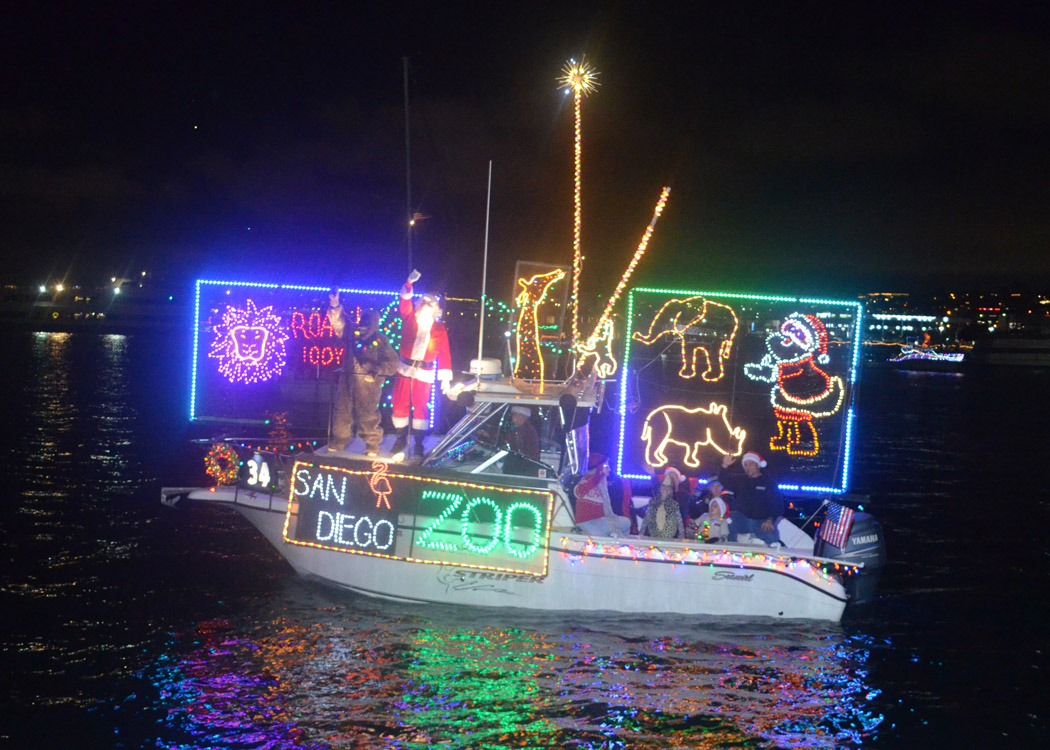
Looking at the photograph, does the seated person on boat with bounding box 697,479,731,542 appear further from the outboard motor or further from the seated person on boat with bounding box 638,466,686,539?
the outboard motor

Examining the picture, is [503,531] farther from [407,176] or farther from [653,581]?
[407,176]

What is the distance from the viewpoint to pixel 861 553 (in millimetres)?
9211

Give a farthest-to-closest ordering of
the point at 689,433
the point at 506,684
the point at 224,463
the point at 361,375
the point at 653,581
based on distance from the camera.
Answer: the point at 689,433
the point at 224,463
the point at 361,375
the point at 653,581
the point at 506,684

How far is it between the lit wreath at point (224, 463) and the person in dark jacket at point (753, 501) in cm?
543

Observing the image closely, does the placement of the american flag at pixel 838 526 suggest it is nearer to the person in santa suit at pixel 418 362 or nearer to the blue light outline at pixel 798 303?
the blue light outline at pixel 798 303

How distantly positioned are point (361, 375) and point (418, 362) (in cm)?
75

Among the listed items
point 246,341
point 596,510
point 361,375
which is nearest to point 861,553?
point 596,510

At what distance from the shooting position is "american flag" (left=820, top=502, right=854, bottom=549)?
9141mm

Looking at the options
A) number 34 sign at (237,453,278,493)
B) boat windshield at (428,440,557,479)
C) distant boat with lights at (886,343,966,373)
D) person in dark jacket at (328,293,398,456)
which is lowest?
number 34 sign at (237,453,278,493)

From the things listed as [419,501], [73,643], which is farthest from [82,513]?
[419,501]

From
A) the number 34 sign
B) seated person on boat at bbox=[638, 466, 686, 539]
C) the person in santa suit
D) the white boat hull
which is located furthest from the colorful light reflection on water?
the person in santa suit

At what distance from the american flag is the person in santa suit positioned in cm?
423

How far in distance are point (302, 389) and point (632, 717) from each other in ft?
63.5

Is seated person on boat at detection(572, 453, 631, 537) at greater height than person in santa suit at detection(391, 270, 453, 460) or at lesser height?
lesser
